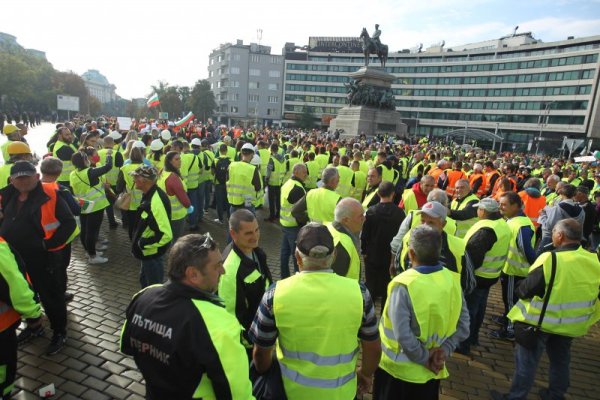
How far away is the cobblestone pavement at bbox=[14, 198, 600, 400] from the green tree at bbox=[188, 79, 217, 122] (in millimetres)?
77787

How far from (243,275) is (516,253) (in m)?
4.13

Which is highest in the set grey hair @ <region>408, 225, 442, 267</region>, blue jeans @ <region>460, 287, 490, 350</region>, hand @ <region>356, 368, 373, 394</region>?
grey hair @ <region>408, 225, 442, 267</region>

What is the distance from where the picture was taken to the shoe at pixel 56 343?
13.9ft

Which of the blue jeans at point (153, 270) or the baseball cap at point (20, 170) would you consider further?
the blue jeans at point (153, 270)

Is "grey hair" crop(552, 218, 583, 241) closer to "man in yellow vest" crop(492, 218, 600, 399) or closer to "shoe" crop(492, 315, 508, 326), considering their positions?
"man in yellow vest" crop(492, 218, 600, 399)

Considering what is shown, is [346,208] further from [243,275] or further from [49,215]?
[49,215]

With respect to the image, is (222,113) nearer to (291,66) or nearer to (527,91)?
(291,66)

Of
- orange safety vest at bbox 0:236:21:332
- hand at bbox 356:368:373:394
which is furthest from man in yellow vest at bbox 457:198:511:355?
orange safety vest at bbox 0:236:21:332

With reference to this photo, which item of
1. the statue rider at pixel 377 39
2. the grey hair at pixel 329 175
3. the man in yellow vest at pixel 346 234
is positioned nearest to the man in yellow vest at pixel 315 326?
the man in yellow vest at pixel 346 234

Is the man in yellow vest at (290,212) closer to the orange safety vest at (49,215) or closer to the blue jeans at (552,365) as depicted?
the orange safety vest at (49,215)

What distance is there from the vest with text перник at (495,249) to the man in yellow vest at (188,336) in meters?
3.70

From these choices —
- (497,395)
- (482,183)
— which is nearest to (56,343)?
(497,395)

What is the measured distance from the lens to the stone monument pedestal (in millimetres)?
28875

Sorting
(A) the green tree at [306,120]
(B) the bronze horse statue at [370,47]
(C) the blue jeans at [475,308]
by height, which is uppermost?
(B) the bronze horse statue at [370,47]
